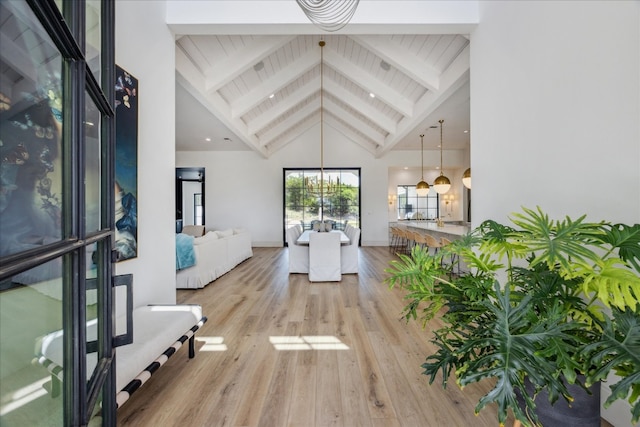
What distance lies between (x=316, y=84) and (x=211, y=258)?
4.41 metres

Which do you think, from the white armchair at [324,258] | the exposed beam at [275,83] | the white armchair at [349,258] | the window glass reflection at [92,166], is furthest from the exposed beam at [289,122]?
the window glass reflection at [92,166]

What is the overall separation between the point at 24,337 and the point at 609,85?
2.34 metres

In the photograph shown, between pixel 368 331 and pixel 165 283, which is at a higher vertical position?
pixel 165 283

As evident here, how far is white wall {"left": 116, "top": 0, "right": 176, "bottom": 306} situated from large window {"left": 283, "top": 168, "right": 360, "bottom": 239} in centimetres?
669

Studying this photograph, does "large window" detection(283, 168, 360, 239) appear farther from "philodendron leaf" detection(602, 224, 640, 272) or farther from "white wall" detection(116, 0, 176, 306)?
"philodendron leaf" detection(602, 224, 640, 272)

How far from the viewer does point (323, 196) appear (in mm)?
9625

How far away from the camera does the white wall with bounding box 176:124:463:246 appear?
941cm

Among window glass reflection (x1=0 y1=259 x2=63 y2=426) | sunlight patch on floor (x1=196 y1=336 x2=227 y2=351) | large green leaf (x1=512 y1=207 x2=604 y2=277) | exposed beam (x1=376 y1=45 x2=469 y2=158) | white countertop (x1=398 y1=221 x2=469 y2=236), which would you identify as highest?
exposed beam (x1=376 y1=45 x2=469 y2=158)

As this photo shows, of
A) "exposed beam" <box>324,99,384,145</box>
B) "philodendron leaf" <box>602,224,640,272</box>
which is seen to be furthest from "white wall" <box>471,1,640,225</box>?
"exposed beam" <box>324,99,384,145</box>

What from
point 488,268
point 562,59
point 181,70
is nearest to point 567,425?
point 488,268

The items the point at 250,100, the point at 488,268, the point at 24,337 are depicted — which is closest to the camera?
the point at 24,337

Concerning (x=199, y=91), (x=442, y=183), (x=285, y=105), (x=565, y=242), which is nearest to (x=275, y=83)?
(x=285, y=105)

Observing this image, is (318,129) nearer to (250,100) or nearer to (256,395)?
(250,100)

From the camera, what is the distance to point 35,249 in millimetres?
A: 494
